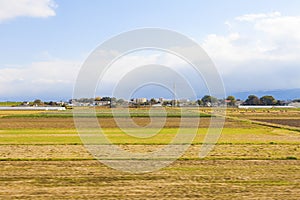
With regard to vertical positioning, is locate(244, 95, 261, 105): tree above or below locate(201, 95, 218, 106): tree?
above

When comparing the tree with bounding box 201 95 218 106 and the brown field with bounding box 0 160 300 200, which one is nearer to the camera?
the brown field with bounding box 0 160 300 200

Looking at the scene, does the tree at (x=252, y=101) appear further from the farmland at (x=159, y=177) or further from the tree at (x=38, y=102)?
the farmland at (x=159, y=177)

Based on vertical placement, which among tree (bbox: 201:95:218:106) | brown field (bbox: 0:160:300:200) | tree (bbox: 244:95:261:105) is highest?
tree (bbox: 244:95:261:105)

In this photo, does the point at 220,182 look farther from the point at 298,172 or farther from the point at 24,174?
the point at 24,174

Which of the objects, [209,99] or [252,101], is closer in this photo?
[209,99]

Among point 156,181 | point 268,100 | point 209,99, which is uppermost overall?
point 268,100

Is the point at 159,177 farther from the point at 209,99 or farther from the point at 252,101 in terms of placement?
the point at 252,101

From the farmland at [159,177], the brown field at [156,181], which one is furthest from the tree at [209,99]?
the brown field at [156,181]

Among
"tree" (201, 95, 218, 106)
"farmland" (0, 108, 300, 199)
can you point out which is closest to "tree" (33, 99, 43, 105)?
"tree" (201, 95, 218, 106)

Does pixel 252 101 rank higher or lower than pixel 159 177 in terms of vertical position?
higher

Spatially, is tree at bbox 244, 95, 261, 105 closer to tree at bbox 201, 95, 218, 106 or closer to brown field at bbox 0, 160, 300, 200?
tree at bbox 201, 95, 218, 106

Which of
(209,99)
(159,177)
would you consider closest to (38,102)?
(209,99)

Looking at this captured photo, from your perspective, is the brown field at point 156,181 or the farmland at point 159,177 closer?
the brown field at point 156,181

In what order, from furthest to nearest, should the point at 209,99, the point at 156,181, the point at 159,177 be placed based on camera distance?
the point at 209,99 < the point at 159,177 < the point at 156,181
